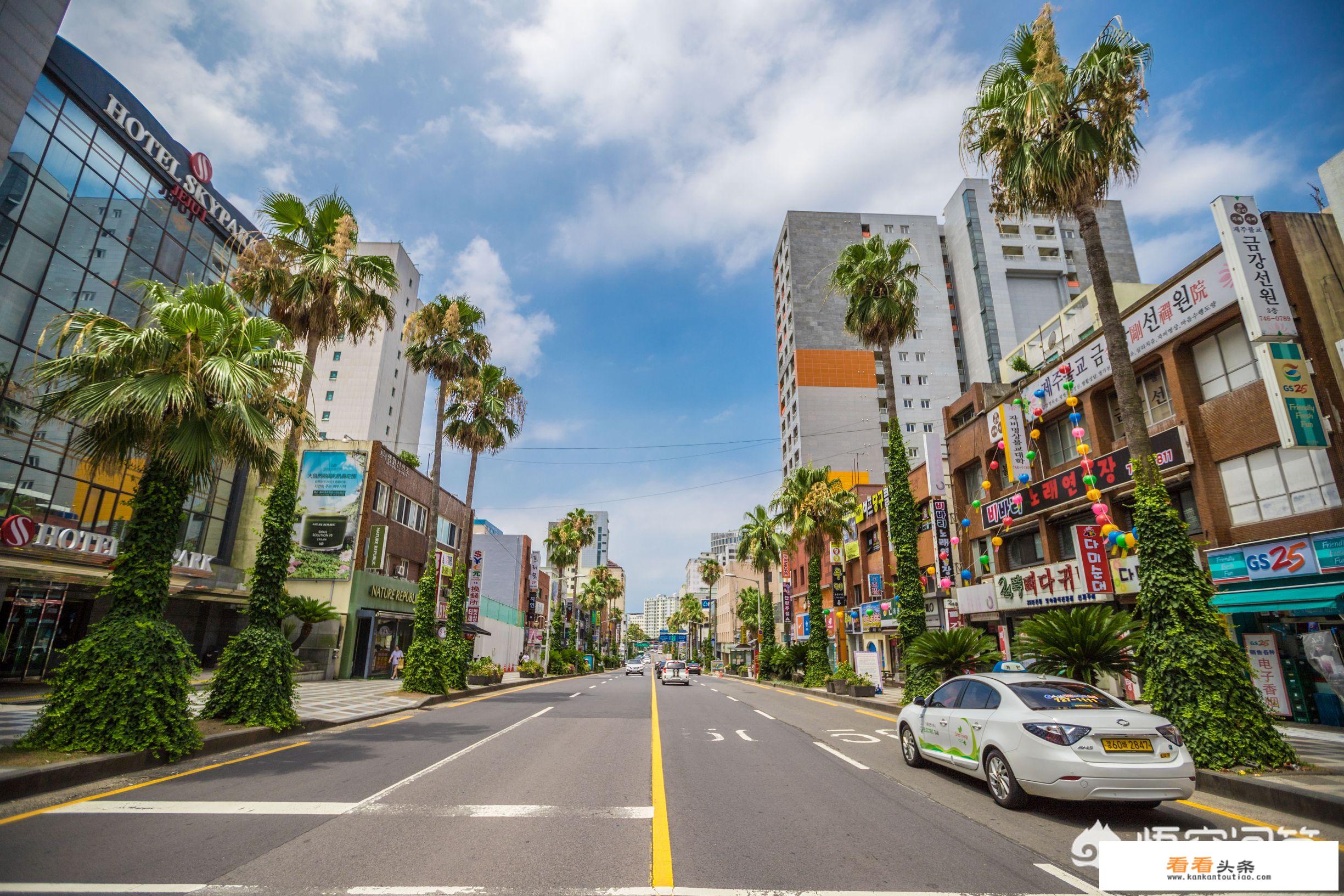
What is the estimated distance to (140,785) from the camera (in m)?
7.57

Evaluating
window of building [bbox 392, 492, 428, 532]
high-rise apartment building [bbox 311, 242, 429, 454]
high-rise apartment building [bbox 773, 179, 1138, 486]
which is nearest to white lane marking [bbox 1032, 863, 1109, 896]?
window of building [bbox 392, 492, 428, 532]

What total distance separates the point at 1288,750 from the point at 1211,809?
2.52m

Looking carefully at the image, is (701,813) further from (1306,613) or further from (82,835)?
(1306,613)

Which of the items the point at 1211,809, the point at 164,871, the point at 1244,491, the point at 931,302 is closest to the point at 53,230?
the point at 164,871

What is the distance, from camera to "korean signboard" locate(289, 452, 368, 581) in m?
31.0

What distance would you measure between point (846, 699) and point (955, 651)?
32.7 ft

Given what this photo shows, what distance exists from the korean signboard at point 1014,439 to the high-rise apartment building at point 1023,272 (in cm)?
4692

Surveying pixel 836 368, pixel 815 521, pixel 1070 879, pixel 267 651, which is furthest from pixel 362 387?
pixel 1070 879

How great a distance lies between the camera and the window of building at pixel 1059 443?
76.8 ft

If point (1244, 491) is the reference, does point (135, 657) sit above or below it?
below

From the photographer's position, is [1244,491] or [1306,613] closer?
[1306,613]

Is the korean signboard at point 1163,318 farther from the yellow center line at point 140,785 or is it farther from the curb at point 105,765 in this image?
the curb at point 105,765

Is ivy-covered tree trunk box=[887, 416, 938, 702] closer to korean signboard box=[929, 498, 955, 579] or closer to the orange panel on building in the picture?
korean signboard box=[929, 498, 955, 579]

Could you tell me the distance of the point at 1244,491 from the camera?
1593cm
